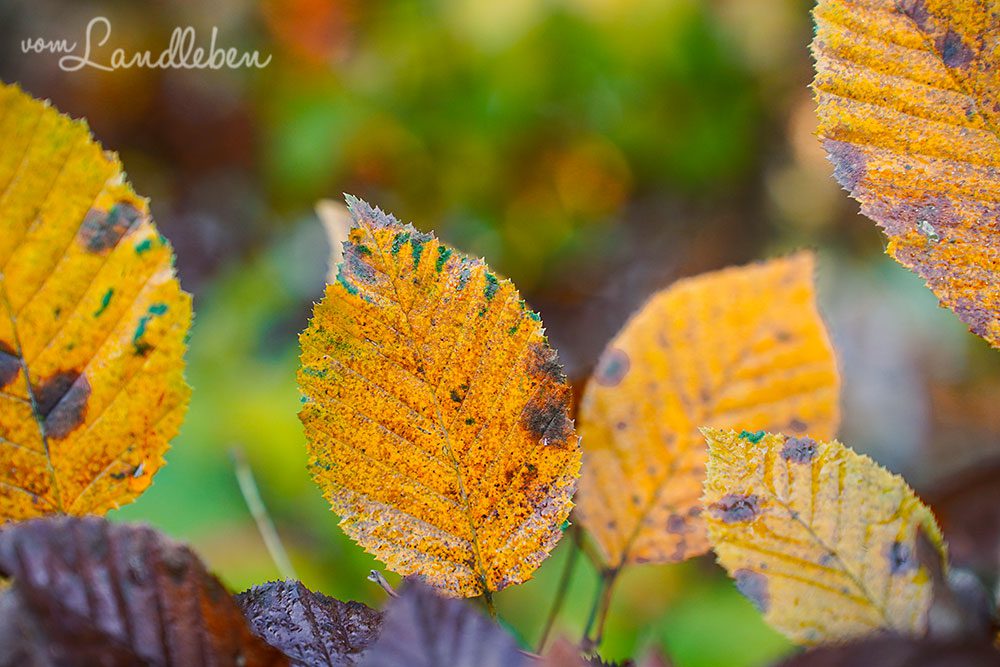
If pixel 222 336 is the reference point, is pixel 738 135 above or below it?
above

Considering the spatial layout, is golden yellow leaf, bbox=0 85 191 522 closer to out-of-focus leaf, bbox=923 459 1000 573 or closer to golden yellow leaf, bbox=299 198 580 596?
→ golden yellow leaf, bbox=299 198 580 596

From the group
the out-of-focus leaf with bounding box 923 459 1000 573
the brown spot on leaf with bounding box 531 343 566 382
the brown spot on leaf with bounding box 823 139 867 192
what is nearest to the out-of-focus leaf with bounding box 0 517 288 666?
the brown spot on leaf with bounding box 531 343 566 382

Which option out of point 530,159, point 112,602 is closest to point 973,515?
point 112,602

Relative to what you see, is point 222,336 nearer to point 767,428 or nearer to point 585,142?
point 585,142

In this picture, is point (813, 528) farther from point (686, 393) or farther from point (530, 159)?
point (530, 159)

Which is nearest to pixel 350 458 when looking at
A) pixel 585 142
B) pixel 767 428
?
pixel 767 428

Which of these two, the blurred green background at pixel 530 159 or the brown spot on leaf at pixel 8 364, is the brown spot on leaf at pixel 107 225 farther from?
the blurred green background at pixel 530 159

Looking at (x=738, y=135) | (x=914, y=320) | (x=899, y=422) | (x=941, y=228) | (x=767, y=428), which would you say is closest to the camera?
(x=941, y=228)

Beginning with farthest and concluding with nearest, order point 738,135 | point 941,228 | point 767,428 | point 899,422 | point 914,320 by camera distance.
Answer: point 738,135
point 914,320
point 899,422
point 767,428
point 941,228
